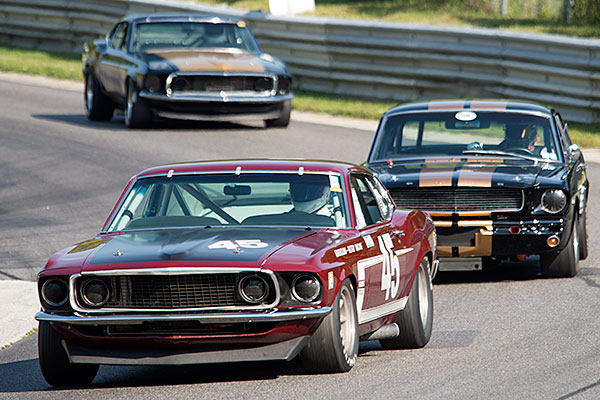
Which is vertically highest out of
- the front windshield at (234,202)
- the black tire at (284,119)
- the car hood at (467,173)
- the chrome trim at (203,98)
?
the front windshield at (234,202)

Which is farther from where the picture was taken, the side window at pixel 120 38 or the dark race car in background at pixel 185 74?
the side window at pixel 120 38

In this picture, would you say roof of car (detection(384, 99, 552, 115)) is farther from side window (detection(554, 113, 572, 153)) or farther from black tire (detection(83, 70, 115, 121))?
black tire (detection(83, 70, 115, 121))

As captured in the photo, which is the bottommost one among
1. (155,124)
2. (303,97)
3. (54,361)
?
(303,97)

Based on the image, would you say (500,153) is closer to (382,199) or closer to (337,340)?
(382,199)

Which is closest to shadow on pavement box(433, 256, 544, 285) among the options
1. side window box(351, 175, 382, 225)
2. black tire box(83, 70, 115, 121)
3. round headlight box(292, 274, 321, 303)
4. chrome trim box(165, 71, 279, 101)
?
side window box(351, 175, 382, 225)

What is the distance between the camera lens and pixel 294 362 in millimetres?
7414

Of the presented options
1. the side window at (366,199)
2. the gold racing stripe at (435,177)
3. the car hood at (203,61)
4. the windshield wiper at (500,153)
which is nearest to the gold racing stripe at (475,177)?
the gold racing stripe at (435,177)

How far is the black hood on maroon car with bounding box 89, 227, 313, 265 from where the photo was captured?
667cm

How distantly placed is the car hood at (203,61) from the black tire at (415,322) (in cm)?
1029

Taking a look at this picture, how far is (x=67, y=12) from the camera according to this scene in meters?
27.0

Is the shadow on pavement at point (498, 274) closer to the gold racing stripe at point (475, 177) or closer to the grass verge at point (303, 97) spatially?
the gold racing stripe at point (475, 177)

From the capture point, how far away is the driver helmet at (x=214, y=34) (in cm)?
1942

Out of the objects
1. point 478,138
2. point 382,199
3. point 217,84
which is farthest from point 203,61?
point 382,199

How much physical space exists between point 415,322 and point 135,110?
37.5 ft
